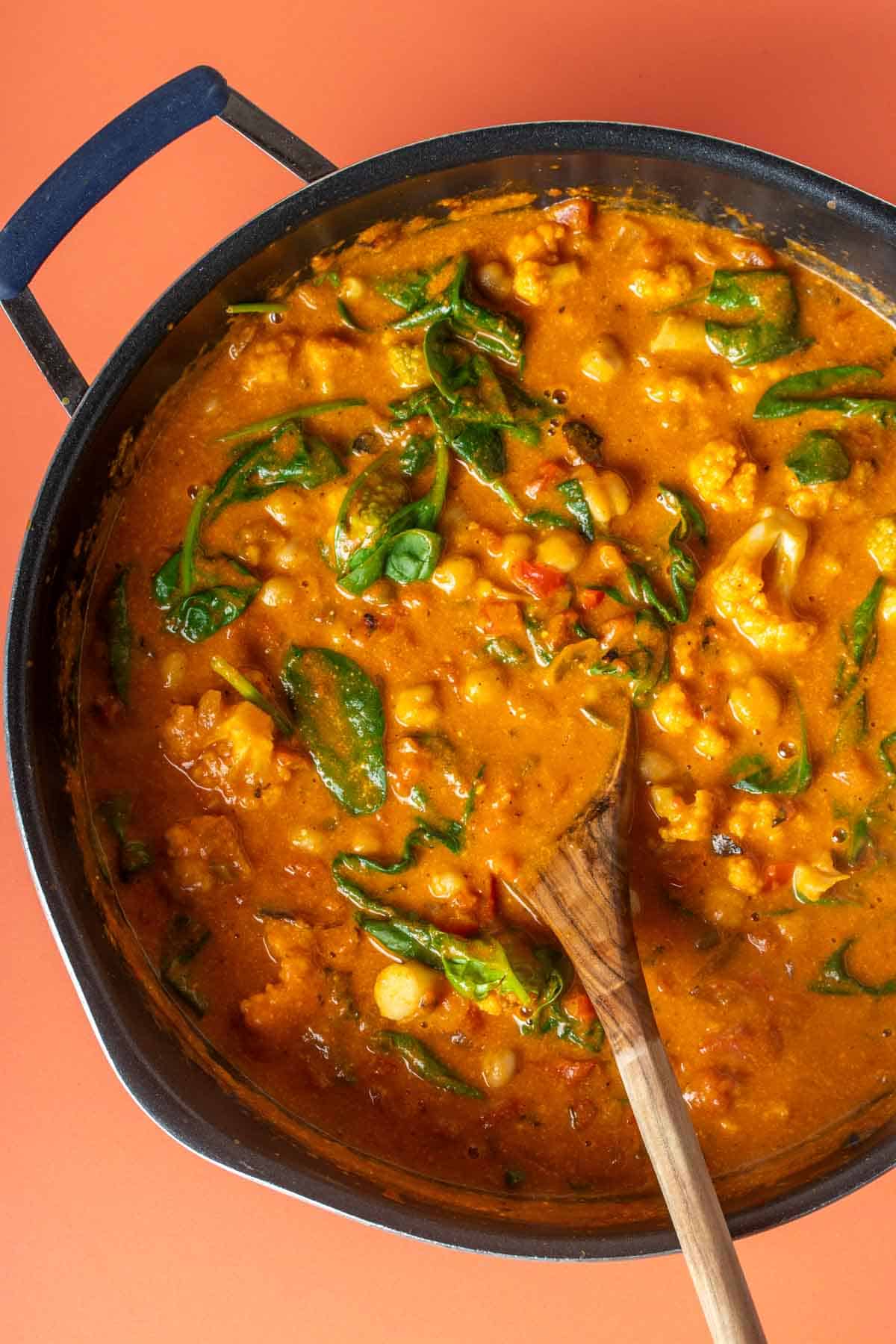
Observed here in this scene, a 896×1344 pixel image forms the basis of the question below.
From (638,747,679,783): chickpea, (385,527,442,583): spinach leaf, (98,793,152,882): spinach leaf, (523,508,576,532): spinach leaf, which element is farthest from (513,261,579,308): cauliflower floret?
(98,793,152,882): spinach leaf

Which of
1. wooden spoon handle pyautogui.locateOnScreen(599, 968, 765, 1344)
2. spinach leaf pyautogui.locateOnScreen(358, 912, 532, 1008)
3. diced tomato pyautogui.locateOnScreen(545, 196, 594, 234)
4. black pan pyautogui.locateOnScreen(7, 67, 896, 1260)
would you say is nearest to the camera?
wooden spoon handle pyautogui.locateOnScreen(599, 968, 765, 1344)

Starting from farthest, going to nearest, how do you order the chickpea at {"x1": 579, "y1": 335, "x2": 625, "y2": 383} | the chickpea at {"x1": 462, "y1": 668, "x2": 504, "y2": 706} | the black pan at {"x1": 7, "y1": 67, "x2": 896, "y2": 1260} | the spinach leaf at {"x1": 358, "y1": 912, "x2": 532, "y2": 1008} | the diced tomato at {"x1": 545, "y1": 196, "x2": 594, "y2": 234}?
the diced tomato at {"x1": 545, "y1": 196, "x2": 594, "y2": 234} < the chickpea at {"x1": 579, "y1": 335, "x2": 625, "y2": 383} < the chickpea at {"x1": 462, "y1": 668, "x2": 504, "y2": 706} < the spinach leaf at {"x1": 358, "y1": 912, "x2": 532, "y2": 1008} < the black pan at {"x1": 7, "y1": 67, "x2": 896, "y2": 1260}

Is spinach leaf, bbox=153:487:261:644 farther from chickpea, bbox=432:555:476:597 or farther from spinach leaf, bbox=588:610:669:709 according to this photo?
spinach leaf, bbox=588:610:669:709

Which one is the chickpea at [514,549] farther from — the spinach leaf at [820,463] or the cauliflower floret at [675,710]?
the spinach leaf at [820,463]

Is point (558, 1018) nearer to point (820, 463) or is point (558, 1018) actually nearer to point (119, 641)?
A: point (119, 641)

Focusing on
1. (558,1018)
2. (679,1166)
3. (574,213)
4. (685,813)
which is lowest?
(679,1166)

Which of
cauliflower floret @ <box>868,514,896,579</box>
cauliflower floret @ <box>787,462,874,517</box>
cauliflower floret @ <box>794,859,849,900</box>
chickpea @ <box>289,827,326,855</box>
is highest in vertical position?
cauliflower floret @ <box>787,462,874,517</box>

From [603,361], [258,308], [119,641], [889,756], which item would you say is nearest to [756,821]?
[889,756]
